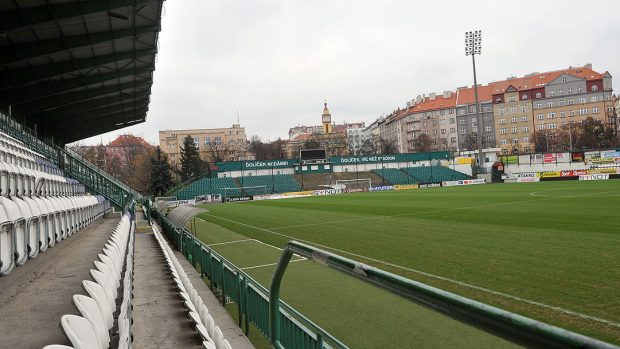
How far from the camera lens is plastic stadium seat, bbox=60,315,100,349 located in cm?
205

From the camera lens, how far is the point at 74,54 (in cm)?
1772

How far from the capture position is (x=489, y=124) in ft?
311

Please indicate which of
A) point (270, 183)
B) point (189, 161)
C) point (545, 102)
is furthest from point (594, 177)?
point (189, 161)

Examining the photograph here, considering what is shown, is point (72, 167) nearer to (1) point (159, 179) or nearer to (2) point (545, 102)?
(1) point (159, 179)

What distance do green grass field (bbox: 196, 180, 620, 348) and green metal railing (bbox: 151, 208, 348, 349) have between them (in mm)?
1060

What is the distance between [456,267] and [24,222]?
7.79 m

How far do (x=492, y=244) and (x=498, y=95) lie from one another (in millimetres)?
88759

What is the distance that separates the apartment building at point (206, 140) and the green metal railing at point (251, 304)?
8818 cm

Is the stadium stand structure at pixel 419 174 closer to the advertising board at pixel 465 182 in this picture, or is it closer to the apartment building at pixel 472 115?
the advertising board at pixel 465 182

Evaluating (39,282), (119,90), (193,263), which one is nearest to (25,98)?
(119,90)

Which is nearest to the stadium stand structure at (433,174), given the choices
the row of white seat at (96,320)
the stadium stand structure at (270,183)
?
the stadium stand structure at (270,183)

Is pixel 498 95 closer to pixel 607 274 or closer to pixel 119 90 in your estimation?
pixel 119 90

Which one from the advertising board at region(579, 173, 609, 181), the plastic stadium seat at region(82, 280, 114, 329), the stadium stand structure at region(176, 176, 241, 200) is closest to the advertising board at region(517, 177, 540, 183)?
the advertising board at region(579, 173, 609, 181)

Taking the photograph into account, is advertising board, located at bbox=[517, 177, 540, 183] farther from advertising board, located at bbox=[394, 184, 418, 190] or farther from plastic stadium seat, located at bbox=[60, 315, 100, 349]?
plastic stadium seat, located at bbox=[60, 315, 100, 349]
